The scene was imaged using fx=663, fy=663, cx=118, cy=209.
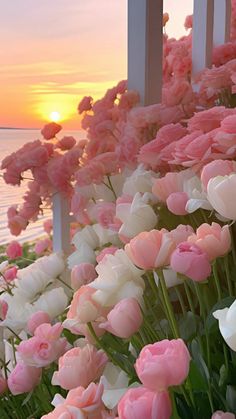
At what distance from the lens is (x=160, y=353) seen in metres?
0.43

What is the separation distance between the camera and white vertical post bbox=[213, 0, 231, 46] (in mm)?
1693

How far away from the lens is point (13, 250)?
1358 millimetres

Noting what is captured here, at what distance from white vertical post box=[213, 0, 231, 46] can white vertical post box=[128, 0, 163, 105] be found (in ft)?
2.08

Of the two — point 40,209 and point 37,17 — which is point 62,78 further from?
point 40,209

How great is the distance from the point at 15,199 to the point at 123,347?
99cm

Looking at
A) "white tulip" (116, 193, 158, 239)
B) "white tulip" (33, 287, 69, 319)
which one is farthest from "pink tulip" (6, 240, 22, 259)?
"white tulip" (116, 193, 158, 239)

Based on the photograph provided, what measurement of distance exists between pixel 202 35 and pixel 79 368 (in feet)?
3.55

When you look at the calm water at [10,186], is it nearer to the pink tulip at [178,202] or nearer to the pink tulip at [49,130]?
the pink tulip at [49,130]

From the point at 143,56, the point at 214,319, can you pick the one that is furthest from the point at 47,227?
the point at 214,319

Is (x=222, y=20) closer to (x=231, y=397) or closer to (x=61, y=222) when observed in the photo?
(x=61, y=222)

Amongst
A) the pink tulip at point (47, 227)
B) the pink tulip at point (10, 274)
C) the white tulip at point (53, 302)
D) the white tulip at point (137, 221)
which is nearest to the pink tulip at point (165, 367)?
the white tulip at point (137, 221)

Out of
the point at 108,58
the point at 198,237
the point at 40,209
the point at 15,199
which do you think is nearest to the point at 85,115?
the point at 40,209

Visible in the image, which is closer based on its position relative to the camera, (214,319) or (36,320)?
(214,319)

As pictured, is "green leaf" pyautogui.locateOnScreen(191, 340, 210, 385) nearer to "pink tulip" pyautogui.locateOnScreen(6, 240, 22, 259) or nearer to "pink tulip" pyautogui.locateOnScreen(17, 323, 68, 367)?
"pink tulip" pyautogui.locateOnScreen(17, 323, 68, 367)
